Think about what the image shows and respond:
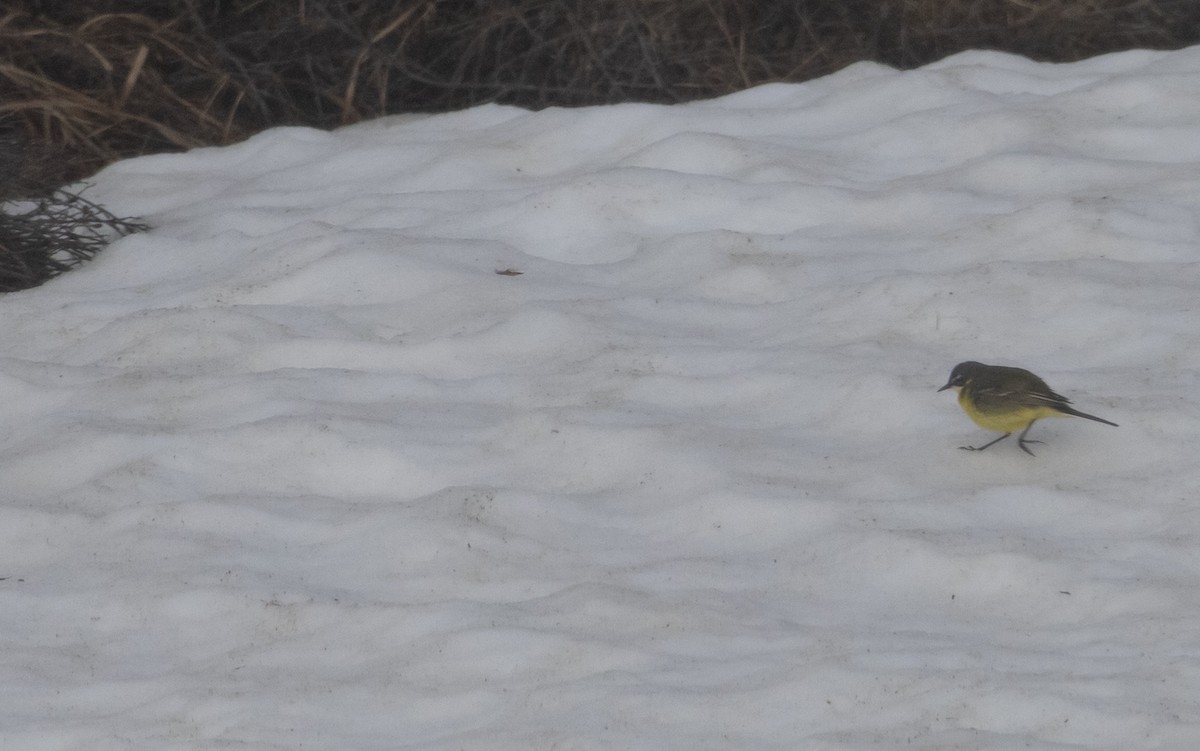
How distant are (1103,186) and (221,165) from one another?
3.76 metres

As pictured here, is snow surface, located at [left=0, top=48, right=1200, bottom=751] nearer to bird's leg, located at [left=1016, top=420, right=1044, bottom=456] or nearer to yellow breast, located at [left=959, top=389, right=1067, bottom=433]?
bird's leg, located at [left=1016, top=420, right=1044, bottom=456]

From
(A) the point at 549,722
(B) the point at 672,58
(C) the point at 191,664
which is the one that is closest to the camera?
(A) the point at 549,722

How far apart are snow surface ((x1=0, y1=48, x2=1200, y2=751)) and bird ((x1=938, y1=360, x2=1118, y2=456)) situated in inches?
6.4

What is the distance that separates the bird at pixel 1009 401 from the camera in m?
3.70

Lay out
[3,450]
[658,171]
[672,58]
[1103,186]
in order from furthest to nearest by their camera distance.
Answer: [672,58], [658,171], [1103,186], [3,450]

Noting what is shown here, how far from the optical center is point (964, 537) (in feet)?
11.5

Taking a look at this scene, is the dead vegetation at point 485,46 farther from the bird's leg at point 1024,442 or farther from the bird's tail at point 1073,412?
the bird's tail at point 1073,412

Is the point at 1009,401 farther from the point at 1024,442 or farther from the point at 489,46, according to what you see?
the point at 489,46

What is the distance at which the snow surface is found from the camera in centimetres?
310

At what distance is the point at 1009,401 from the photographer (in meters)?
3.71

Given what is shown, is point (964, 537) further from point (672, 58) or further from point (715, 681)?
point (672, 58)

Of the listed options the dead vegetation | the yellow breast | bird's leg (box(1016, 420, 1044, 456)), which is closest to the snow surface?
bird's leg (box(1016, 420, 1044, 456))

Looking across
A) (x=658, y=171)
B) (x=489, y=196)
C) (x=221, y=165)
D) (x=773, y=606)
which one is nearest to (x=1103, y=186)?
(x=658, y=171)

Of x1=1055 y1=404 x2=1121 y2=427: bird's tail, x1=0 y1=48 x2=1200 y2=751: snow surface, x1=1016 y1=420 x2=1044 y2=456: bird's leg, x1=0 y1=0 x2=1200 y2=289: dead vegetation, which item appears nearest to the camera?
x1=0 y1=48 x2=1200 y2=751: snow surface
